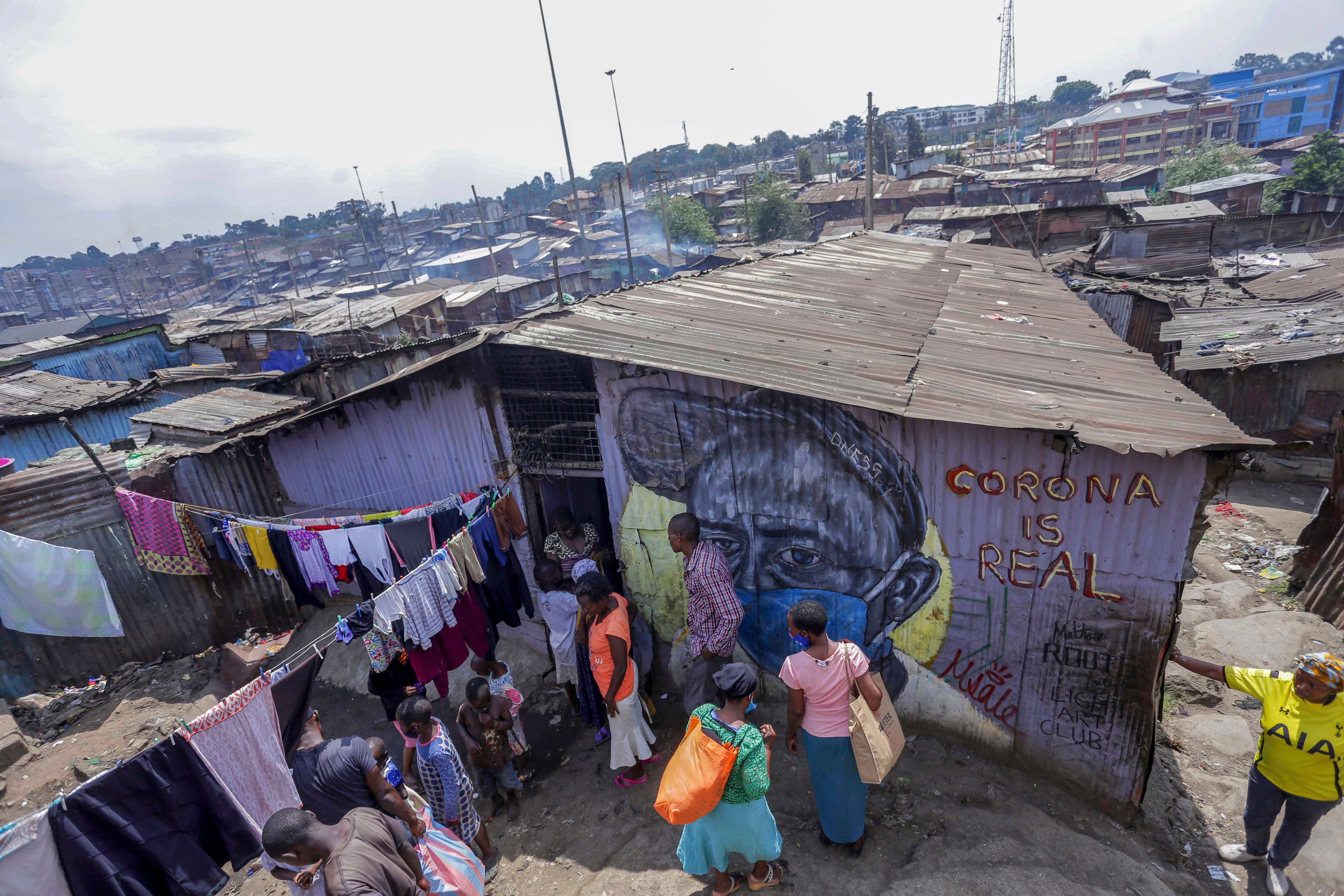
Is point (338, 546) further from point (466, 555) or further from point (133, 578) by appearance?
point (133, 578)

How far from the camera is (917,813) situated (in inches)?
166

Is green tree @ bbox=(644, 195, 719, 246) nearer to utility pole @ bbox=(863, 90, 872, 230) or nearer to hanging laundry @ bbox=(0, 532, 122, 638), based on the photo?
utility pole @ bbox=(863, 90, 872, 230)

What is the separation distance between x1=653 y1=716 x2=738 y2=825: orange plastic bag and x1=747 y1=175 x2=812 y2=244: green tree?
1439 inches

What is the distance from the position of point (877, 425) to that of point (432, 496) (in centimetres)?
444

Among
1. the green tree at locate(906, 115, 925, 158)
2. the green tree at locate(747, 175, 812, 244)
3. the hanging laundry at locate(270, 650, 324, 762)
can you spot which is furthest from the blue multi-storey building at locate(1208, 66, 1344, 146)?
the hanging laundry at locate(270, 650, 324, 762)

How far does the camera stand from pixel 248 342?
2181 cm

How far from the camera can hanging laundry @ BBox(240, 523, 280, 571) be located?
600 cm

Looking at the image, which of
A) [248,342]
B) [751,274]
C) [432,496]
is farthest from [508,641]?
[248,342]

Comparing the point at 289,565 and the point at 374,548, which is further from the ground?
the point at 374,548

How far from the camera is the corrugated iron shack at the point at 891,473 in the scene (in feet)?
12.5

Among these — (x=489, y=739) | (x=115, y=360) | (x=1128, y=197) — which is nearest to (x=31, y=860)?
(x=489, y=739)

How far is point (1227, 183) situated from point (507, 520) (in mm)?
37273

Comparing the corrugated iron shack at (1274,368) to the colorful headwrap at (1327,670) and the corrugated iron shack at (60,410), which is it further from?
the corrugated iron shack at (60,410)

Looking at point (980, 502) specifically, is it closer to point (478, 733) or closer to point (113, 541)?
point (478, 733)
